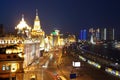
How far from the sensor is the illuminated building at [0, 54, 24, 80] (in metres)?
37.2

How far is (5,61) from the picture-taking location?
37.7 metres

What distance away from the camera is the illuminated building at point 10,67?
122 feet

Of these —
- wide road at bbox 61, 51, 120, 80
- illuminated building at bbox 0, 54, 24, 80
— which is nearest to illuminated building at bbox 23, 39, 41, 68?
wide road at bbox 61, 51, 120, 80

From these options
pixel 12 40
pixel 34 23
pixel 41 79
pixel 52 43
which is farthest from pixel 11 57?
pixel 52 43

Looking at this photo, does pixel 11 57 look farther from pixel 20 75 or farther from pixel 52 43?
pixel 52 43

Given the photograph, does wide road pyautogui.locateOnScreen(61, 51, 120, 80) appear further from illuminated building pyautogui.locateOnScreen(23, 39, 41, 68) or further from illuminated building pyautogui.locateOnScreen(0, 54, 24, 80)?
illuminated building pyautogui.locateOnScreen(0, 54, 24, 80)

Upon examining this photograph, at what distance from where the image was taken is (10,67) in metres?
37.6

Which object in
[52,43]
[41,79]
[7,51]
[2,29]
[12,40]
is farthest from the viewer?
[52,43]

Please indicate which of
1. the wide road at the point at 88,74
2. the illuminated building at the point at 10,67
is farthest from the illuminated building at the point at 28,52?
the illuminated building at the point at 10,67

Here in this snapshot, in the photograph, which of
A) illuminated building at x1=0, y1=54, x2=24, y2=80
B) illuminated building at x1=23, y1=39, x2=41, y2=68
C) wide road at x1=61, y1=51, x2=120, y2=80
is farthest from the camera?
illuminated building at x1=23, y1=39, x2=41, y2=68

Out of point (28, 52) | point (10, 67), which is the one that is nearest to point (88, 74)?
point (28, 52)

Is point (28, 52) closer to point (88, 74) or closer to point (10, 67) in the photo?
point (88, 74)

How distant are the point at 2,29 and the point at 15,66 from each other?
126 feet

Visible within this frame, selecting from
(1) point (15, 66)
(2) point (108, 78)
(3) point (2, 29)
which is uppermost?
(3) point (2, 29)
